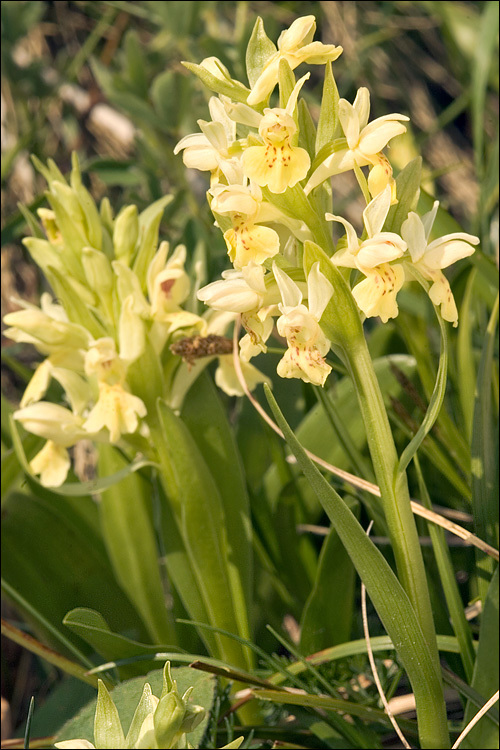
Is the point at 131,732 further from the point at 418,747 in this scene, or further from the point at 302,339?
the point at 418,747

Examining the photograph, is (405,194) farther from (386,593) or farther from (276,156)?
(386,593)

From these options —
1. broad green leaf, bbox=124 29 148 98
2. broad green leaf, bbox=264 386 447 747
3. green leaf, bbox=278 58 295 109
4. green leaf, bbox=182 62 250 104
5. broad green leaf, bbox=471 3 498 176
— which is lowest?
broad green leaf, bbox=264 386 447 747

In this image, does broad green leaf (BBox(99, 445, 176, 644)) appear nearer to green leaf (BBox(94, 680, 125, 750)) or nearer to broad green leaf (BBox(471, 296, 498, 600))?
broad green leaf (BBox(471, 296, 498, 600))

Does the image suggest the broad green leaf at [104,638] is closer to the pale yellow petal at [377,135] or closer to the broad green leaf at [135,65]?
the pale yellow petal at [377,135]

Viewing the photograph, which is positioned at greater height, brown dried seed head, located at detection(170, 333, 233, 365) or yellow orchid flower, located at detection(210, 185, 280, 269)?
yellow orchid flower, located at detection(210, 185, 280, 269)

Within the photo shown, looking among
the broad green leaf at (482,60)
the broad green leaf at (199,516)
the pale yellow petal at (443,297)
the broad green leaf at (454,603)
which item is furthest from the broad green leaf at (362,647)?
the broad green leaf at (482,60)

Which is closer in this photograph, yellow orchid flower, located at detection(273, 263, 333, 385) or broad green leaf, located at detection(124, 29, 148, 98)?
yellow orchid flower, located at detection(273, 263, 333, 385)

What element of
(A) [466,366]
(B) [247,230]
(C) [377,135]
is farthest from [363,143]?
(A) [466,366]

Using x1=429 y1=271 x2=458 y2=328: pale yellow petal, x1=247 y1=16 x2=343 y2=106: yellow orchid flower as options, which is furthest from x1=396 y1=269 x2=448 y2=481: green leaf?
x1=247 y1=16 x2=343 y2=106: yellow orchid flower
